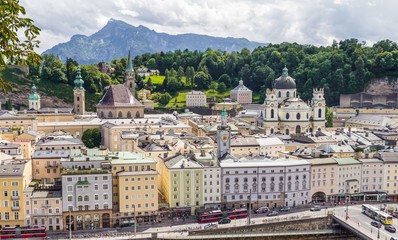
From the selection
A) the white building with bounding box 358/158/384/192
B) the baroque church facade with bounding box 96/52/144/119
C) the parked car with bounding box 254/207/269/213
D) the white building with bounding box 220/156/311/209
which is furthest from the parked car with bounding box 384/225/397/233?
the baroque church facade with bounding box 96/52/144/119

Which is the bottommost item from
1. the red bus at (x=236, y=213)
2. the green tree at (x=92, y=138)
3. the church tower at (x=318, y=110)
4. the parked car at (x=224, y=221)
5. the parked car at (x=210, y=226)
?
the parked car at (x=210, y=226)

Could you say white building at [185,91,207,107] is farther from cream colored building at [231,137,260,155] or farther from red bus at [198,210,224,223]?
red bus at [198,210,224,223]

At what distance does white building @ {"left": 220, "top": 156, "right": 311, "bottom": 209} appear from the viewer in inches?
1827

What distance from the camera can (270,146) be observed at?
60094mm

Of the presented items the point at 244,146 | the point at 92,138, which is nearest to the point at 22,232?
the point at 244,146

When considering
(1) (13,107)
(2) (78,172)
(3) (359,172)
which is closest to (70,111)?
(1) (13,107)

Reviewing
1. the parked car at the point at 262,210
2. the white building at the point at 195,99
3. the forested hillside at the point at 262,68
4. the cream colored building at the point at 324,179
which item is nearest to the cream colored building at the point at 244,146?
the cream colored building at the point at 324,179

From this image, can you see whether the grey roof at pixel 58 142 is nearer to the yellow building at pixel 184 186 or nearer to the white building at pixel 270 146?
the yellow building at pixel 184 186

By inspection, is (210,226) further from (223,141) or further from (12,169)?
(12,169)

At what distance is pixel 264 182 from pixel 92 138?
99.3 feet

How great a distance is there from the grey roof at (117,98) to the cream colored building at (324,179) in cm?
3872

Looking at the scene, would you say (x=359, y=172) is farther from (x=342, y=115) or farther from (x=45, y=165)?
(x=342, y=115)

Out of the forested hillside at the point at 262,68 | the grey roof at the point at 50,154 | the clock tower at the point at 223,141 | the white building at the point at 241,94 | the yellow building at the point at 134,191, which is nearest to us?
the yellow building at the point at 134,191

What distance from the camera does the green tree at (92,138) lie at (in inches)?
2707
